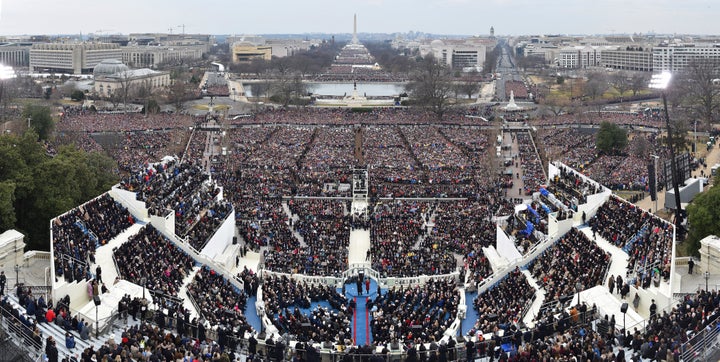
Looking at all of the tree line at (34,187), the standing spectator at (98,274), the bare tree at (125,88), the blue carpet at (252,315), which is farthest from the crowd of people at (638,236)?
the bare tree at (125,88)

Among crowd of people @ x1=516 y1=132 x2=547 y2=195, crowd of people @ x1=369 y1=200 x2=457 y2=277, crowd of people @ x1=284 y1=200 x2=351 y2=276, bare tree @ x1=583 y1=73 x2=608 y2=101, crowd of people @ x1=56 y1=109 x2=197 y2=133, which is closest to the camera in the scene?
crowd of people @ x1=369 y1=200 x2=457 y2=277

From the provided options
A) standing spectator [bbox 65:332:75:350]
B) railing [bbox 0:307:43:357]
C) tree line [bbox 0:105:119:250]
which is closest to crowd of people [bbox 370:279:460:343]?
standing spectator [bbox 65:332:75:350]

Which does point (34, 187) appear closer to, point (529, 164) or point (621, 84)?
point (529, 164)

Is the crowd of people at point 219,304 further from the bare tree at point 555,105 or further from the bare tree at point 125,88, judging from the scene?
the bare tree at point 125,88

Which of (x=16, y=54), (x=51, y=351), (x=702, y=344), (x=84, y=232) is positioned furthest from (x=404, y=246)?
(x=16, y=54)

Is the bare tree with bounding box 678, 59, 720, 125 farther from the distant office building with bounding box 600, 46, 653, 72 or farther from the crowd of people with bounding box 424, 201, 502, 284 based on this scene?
the distant office building with bounding box 600, 46, 653, 72

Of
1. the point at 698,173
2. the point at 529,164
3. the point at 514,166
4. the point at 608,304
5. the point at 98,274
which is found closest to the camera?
the point at 608,304
